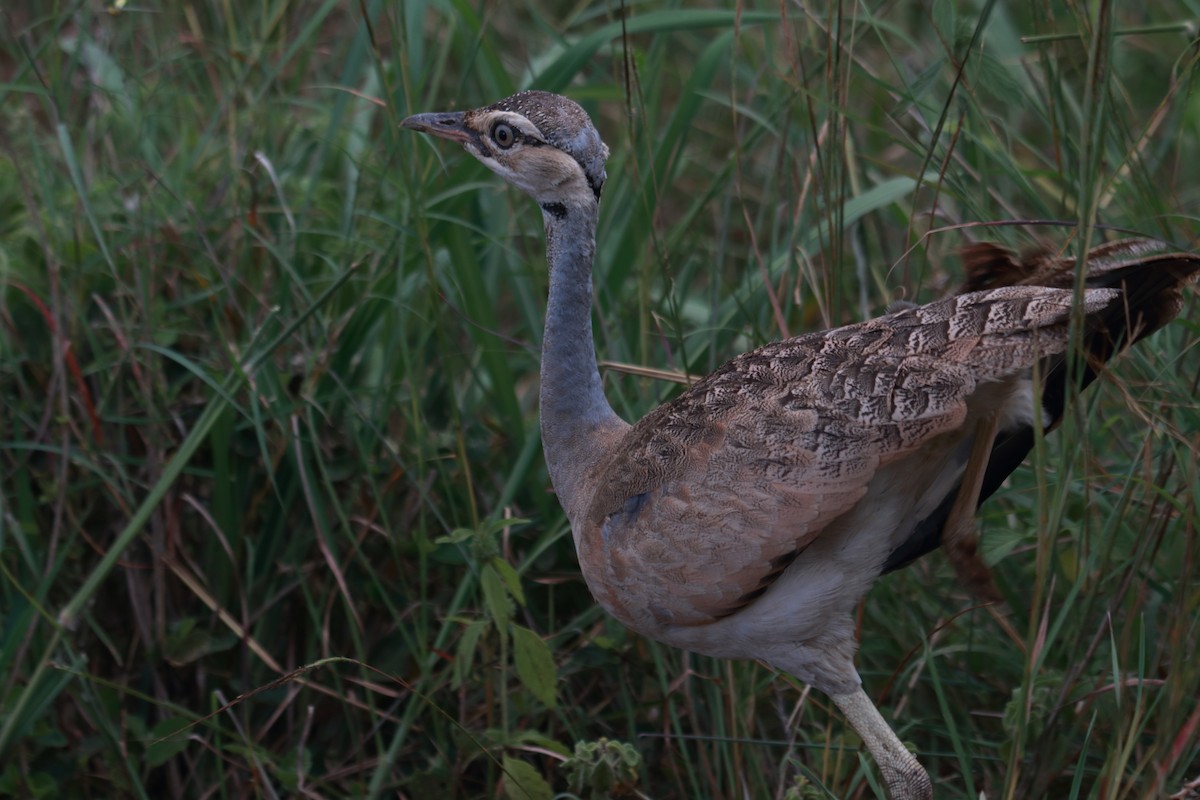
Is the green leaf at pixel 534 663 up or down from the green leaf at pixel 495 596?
down

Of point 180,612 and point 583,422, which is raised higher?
point 583,422

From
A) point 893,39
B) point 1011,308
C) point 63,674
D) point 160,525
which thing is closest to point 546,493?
point 160,525

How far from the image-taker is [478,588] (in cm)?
339

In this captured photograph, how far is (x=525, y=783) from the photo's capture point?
2896mm

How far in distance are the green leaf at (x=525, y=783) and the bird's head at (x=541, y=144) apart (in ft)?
4.02

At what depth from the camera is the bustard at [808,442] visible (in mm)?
2344

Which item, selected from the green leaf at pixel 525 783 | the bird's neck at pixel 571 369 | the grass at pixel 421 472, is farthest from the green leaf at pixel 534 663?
the bird's neck at pixel 571 369

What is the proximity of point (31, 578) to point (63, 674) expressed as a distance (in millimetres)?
321

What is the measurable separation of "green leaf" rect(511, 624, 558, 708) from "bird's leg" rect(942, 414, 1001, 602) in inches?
34.5

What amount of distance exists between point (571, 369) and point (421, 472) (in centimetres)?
64

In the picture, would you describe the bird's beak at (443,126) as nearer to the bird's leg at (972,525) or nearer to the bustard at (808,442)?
the bustard at (808,442)

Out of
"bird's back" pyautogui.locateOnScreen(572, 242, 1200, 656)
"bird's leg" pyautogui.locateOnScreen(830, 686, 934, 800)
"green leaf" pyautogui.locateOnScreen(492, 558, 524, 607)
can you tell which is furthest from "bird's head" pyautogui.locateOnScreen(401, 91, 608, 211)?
"bird's leg" pyautogui.locateOnScreen(830, 686, 934, 800)

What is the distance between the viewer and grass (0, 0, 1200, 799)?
3.02 metres

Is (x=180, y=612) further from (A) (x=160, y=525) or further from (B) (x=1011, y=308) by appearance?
(B) (x=1011, y=308)
